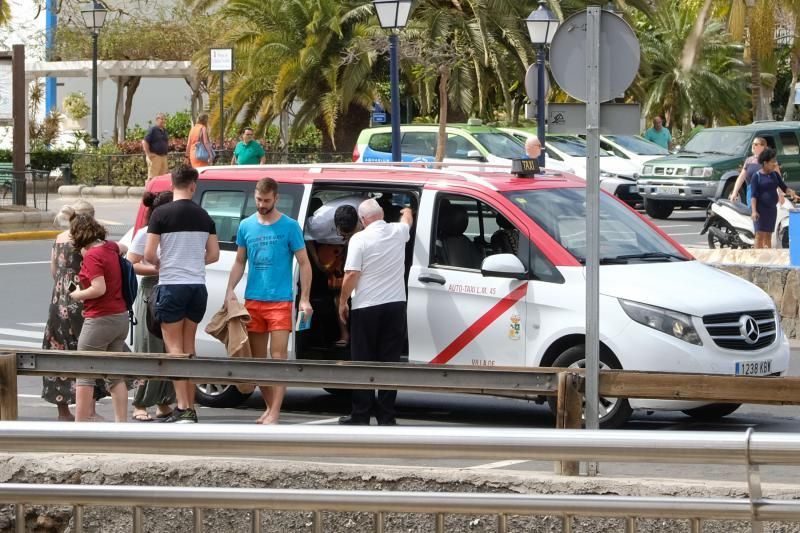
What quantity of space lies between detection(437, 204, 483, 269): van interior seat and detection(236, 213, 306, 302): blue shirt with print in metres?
1.04

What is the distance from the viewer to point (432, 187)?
33.4ft

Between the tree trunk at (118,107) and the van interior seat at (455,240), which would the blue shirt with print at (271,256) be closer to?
the van interior seat at (455,240)

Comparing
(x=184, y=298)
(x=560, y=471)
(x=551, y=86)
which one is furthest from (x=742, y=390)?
(x=551, y=86)

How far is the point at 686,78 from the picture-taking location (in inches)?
2016

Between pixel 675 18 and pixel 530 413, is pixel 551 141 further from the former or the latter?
pixel 675 18

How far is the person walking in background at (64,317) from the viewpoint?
9.93m

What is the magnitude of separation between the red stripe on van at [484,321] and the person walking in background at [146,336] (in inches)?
78.9

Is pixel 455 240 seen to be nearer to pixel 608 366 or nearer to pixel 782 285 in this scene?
pixel 608 366

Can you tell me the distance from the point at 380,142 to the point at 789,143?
347 inches

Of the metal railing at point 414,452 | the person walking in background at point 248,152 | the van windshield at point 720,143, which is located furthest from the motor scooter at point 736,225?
the metal railing at point 414,452

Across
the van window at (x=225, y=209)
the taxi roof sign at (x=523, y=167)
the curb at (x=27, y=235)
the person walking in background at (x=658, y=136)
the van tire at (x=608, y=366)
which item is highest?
the person walking in background at (x=658, y=136)

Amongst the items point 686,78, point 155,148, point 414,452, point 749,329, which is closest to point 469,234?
point 749,329

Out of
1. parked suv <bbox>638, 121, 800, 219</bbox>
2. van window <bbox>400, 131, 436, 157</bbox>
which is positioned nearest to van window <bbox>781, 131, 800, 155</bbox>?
parked suv <bbox>638, 121, 800, 219</bbox>

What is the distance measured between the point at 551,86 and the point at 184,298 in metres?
30.2
